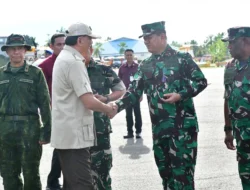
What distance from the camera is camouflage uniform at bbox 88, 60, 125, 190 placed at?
4891 mm

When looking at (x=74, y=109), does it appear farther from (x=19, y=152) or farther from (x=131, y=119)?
(x=131, y=119)

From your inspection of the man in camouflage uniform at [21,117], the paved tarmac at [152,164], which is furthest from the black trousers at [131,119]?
the man in camouflage uniform at [21,117]

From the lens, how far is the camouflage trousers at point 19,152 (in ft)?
16.5

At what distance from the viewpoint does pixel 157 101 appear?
4.87 metres

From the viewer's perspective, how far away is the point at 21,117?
5.01 metres

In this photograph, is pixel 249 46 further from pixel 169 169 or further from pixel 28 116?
pixel 28 116

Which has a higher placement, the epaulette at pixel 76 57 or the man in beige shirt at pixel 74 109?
the epaulette at pixel 76 57

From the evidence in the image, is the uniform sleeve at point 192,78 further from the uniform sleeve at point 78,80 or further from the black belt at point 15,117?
the black belt at point 15,117

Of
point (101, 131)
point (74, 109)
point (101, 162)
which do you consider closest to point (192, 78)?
point (101, 131)

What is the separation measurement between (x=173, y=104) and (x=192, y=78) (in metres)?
0.33

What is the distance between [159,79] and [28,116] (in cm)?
143

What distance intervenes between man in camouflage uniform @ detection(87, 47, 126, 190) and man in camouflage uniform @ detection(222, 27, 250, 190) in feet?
4.06

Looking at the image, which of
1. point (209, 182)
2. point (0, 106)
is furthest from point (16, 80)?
point (209, 182)

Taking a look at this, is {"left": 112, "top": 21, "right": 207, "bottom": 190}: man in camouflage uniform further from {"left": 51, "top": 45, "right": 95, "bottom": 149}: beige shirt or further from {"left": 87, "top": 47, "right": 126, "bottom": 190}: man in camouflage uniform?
Answer: {"left": 51, "top": 45, "right": 95, "bottom": 149}: beige shirt
